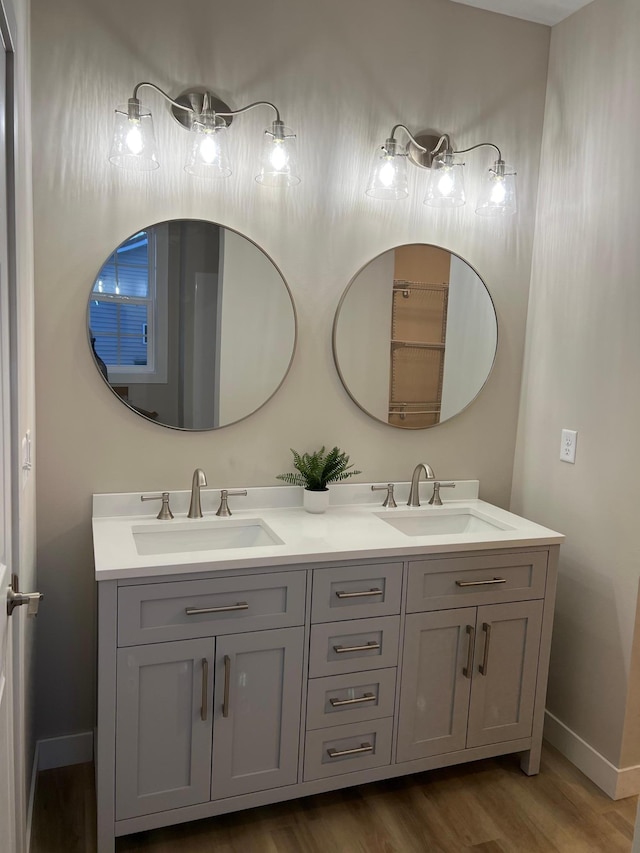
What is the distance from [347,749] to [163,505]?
951 millimetres

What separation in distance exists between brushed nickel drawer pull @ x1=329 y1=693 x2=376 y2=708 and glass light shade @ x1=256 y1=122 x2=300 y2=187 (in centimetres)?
166

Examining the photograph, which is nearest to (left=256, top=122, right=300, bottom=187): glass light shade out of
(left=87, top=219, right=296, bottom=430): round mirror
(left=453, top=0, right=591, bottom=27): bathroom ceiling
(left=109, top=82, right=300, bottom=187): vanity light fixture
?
(left=109, top=82, right=300, bottom=187): vanity light fixture

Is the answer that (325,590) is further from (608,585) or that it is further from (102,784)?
(608,585)

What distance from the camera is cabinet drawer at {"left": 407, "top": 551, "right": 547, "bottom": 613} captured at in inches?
81.7

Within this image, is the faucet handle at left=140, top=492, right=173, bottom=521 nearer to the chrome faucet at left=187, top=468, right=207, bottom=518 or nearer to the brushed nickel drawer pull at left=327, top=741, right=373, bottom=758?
the chrome faucet at left=187, top=468, right=207, bottom=518

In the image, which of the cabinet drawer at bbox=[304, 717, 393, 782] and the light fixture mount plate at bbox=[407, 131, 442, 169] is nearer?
the cabinet drawer at bbox=[304, 717, 393, 782]

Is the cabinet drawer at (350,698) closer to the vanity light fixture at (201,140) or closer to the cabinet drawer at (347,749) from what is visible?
the cabinet drawer at (347,749)

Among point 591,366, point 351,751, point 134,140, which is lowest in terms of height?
point 351,751

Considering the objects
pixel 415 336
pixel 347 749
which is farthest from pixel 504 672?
pixel 415 336

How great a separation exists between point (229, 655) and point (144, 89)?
1725 mm

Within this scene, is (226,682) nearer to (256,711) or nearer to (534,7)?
(256,711)

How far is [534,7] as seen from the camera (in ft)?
7.95

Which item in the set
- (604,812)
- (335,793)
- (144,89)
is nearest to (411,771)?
(335,793)

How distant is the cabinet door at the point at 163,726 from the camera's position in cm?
179
